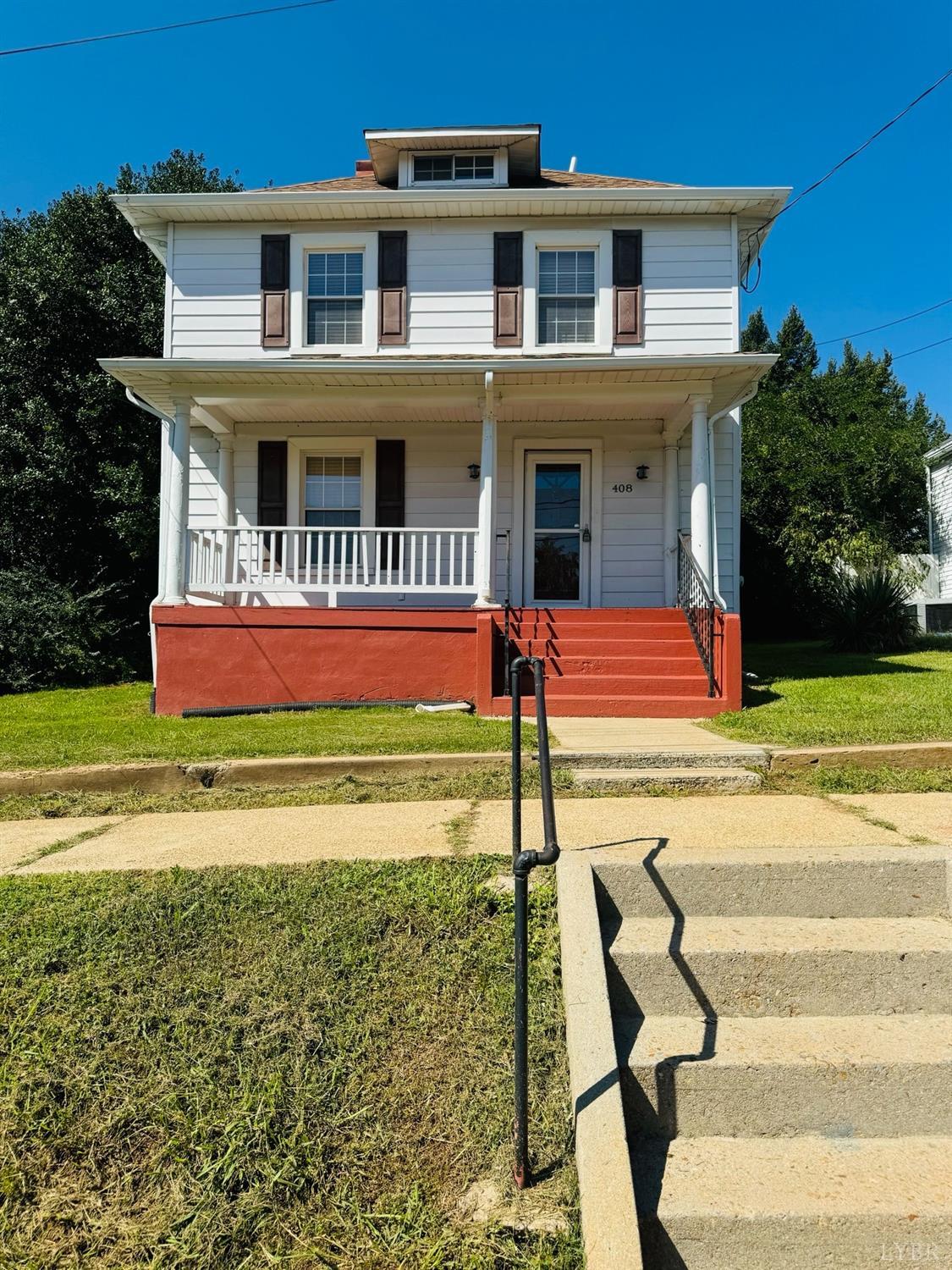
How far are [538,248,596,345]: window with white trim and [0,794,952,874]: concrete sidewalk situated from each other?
741 centimetres

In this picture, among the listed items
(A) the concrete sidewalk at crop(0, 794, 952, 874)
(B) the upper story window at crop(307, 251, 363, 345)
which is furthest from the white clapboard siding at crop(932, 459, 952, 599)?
(A) the concrete sidewalk at crop(0, 794, 952, 874)

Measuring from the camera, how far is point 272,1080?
2.37 m

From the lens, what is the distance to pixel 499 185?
416 inches

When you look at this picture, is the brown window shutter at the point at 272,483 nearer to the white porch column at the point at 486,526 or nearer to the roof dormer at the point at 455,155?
the white porch column at the point at 486,526

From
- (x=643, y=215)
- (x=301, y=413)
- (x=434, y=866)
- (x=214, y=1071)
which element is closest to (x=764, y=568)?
(x=643, y=215)

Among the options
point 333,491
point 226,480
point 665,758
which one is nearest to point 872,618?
point 333,491

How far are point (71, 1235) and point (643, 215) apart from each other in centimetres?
1100

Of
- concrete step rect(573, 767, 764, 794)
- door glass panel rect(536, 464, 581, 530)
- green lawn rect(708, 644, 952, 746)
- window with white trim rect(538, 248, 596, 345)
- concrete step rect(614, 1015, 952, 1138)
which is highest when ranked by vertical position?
window with white trim rect(538, 248, 596, 345)

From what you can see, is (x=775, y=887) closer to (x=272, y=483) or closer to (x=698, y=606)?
(x=698, y=606)

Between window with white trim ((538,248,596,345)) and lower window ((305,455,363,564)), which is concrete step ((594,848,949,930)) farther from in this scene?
window with white trim ((538,248,596,345))

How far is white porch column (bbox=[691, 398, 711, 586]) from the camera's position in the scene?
8.49m

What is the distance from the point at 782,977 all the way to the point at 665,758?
105 inches

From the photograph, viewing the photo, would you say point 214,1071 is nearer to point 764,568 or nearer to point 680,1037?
point 680,1037

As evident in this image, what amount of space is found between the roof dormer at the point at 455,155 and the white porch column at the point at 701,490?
178 inches
